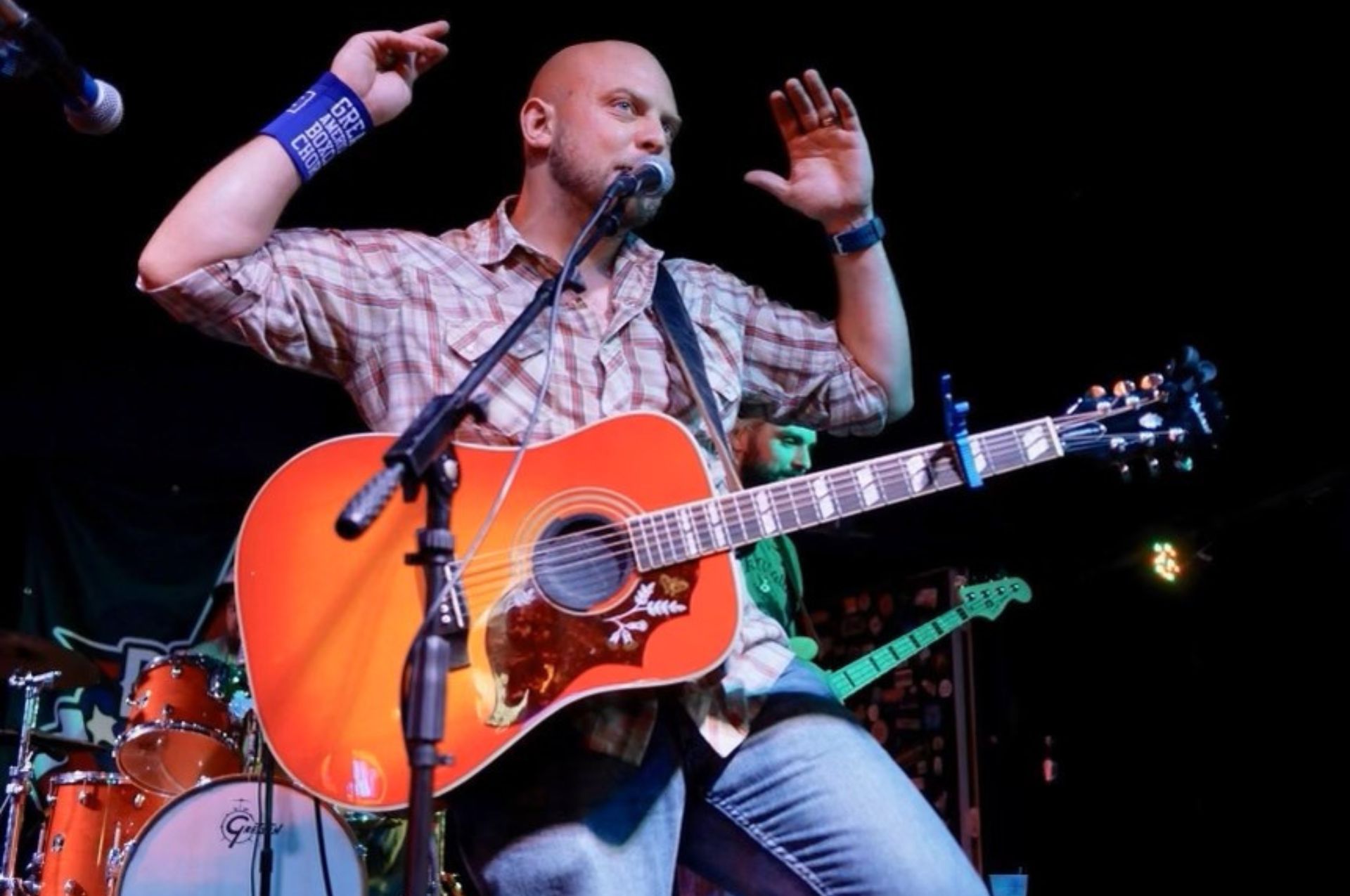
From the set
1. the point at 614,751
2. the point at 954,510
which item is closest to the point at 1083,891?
the point at 954,510

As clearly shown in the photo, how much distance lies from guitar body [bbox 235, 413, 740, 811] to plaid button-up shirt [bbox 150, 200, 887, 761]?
0.11m

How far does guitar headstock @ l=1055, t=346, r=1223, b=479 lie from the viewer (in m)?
2.37

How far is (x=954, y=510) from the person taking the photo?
8.23 meters

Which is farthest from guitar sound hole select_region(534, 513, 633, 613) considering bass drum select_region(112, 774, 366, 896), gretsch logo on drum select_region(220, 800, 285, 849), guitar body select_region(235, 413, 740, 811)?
gretsch logo on drum select_region(220, 800, 285, 849)

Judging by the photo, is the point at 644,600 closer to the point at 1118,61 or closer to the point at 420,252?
the point at 420,252

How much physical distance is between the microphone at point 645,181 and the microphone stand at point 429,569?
44 cm

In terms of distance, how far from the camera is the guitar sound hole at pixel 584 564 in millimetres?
2148

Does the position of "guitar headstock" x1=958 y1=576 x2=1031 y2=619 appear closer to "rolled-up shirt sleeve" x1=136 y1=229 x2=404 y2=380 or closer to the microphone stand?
"rolled-up shirt sleeve" x1=136 y1=229 x2=404 y2=380

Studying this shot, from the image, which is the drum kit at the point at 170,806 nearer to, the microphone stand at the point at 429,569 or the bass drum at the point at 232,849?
the bass drum at the point at 232,849

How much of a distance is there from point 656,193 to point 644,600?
0.87 m

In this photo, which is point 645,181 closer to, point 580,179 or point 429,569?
point 580,179

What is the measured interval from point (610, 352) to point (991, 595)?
492 cm

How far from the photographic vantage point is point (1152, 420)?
239 centimetres

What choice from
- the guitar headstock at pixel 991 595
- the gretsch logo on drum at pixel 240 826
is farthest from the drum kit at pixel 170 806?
the guitar headstock at pixel 991 595
